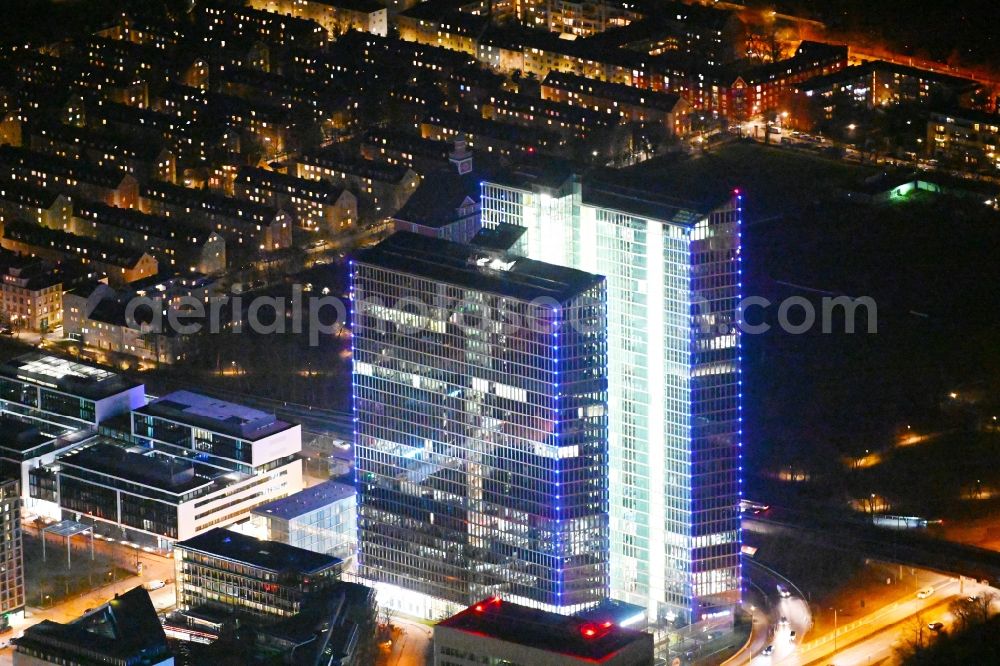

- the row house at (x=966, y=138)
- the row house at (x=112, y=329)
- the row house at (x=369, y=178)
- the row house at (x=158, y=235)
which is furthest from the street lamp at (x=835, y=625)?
the row house at (x=966, y=138)

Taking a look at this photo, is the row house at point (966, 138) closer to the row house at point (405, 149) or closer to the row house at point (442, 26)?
the row house at point (405, 149)

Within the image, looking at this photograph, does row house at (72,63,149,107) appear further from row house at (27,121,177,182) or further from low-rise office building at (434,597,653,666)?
low-rise office building at (434,597,653,666)

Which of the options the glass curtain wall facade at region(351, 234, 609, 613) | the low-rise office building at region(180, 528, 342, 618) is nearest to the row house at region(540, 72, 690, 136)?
the glass curtain wall facade at region(351, 234, 609, 613)

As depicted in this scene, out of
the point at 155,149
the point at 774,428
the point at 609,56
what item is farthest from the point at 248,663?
the point at 609,56

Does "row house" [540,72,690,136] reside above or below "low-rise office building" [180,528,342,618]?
above

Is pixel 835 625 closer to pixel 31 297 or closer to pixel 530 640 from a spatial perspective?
pixel 530 640

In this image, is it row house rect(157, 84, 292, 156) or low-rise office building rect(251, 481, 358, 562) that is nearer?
low-rise office building rect(251, 481, 358, 562)

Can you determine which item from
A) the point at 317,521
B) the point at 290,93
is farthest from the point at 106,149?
the point at 317,521
